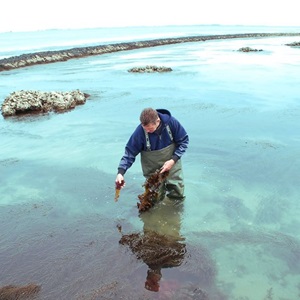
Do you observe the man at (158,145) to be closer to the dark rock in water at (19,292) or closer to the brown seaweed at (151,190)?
the brown seaweed at (151,190)

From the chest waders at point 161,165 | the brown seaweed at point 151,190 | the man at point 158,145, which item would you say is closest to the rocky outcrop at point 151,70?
the chest waders at point 161,165

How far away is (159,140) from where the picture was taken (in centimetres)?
529

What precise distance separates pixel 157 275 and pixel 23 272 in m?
1.73

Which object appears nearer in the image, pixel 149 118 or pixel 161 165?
pixel 149 118

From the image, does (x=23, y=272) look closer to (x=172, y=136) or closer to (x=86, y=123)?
(x=172, y=136)

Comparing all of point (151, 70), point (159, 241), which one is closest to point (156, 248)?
point (159, 241)

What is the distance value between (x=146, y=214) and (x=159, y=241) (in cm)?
84

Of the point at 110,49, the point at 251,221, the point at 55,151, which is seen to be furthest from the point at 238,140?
the point at 110,49

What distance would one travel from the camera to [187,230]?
5.54 meters

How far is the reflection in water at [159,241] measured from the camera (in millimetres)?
4668

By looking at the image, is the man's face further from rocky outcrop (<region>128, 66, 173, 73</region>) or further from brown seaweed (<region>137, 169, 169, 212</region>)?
rocky outcrop (<region>128, 66, 173, 73</region>)

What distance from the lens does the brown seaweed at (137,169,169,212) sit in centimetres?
559

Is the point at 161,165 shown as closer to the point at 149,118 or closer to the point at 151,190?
the point at 151,190

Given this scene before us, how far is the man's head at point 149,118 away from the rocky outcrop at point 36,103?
385 inches
